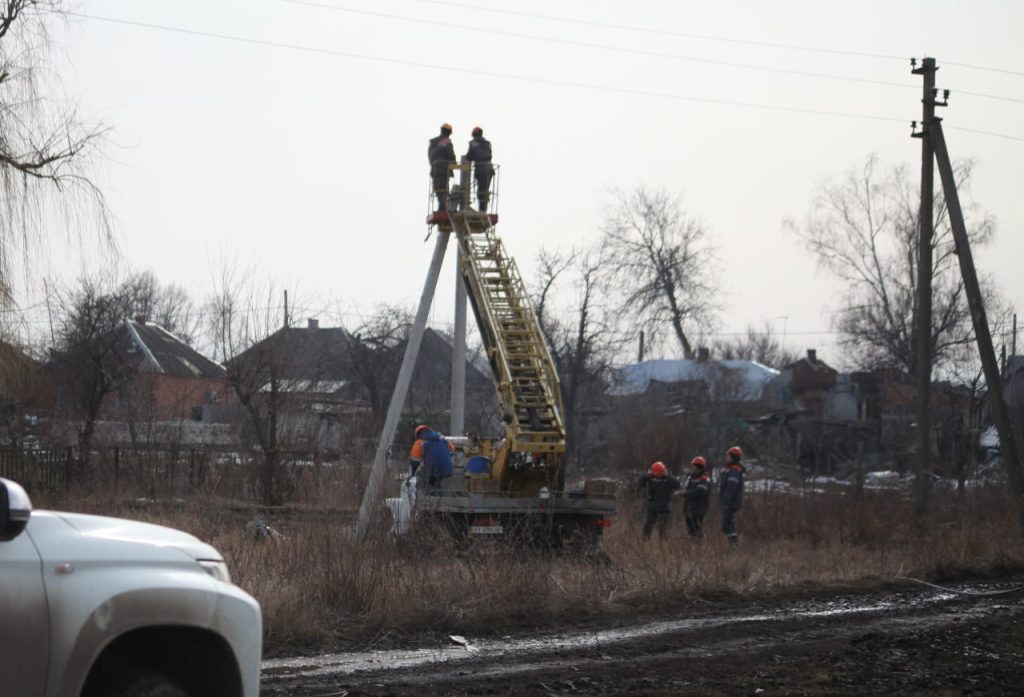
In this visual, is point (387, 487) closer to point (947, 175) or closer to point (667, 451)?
point (947, 175)

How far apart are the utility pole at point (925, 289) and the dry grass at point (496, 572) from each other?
187cm

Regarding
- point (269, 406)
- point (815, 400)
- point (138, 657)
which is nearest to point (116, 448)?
point (269, 406)

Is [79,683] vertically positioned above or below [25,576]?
below

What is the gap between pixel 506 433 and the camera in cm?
1981

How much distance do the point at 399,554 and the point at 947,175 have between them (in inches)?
528

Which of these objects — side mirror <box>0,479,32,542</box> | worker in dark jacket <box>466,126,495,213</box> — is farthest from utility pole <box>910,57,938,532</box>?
side mirror <box>0,479,32,542</box>

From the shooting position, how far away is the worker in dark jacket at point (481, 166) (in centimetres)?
2209

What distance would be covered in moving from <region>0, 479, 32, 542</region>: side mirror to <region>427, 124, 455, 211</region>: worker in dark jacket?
17852 mm

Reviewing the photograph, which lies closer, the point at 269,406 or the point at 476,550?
the point at 476,550

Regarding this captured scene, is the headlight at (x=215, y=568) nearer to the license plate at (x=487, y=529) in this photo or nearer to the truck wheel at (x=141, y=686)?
the truck wheel at (x=141, y=686)

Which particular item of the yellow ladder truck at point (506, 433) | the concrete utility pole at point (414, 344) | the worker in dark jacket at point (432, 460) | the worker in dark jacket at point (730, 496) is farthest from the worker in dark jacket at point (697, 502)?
the concrete utility pole at point (414, 344)

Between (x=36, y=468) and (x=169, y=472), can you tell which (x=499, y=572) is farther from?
(x=169, y=472)

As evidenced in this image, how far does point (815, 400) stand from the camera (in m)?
67.2

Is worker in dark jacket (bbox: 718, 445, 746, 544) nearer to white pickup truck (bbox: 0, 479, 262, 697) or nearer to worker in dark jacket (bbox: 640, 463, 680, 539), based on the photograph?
worker in dark jacket (bbox: 640, 463, 680, 539)
